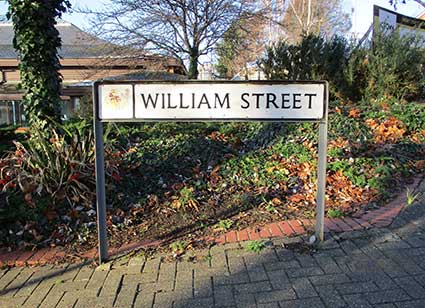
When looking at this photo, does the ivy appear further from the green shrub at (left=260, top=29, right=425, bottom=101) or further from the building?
the green shrub at (left=260, top=29, right=425, bottom=101)

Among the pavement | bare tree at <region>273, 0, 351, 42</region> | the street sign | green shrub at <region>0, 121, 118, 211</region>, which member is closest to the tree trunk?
green shrub at <region>0, 121, 118, 211</region>

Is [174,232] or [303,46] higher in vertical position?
[303,46]

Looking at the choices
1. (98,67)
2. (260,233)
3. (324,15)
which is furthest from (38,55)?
(324,15)

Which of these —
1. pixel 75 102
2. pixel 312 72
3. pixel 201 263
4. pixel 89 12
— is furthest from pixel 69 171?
pixel 75 102

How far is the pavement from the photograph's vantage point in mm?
2477

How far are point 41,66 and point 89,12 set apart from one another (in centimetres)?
748

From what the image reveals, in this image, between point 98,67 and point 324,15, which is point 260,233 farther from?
point 324,15

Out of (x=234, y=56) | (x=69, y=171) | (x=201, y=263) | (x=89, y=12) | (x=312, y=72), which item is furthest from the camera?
(x=234, y=56)

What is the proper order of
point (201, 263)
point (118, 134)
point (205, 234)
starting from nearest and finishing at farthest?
point (201, 263)
point (205, 234)
point (118, 134)

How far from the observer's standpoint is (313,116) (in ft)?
9.77

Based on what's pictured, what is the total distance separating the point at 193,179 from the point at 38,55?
8.38 feet

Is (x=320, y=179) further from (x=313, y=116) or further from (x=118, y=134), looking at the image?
(x=118, y=134)

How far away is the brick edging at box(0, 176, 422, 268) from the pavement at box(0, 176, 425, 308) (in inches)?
3.3

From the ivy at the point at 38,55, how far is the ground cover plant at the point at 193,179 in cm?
40
